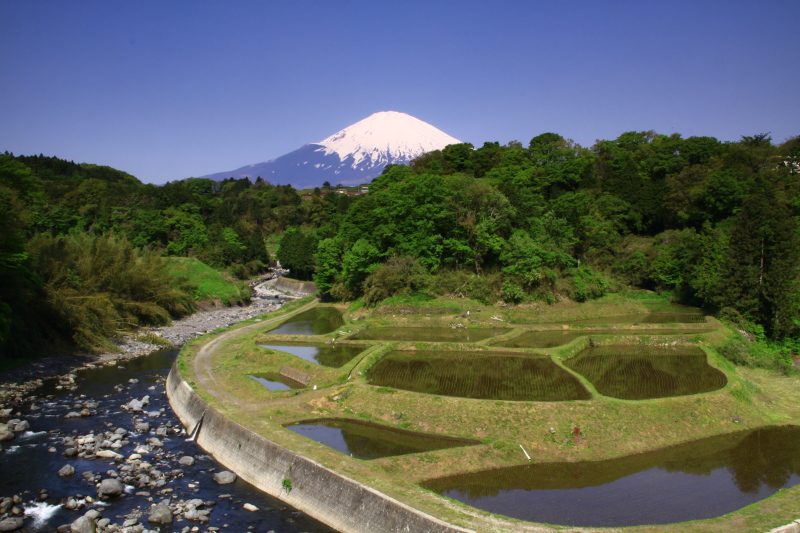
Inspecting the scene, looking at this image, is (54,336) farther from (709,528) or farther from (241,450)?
(709,528)

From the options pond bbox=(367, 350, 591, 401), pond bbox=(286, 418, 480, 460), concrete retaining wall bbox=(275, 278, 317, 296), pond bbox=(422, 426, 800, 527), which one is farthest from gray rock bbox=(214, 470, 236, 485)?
concrete retaining wall bbox=(275, 278, 317, 296)

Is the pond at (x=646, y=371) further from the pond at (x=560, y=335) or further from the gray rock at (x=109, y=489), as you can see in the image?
the gray rock at (x=109, y=489)

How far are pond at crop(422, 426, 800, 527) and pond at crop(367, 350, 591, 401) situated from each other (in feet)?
15.3

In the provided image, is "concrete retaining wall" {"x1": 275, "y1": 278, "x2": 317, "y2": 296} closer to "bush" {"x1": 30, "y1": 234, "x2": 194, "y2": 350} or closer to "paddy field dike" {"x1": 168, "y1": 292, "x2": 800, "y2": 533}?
"bush" {"x1": 30, "y1": 234, "x2": 194, "y2": 350}

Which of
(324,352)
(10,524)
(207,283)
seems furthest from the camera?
(207,283)

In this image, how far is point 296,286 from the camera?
69375 mm

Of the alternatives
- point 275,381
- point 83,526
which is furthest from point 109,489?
point 275,381

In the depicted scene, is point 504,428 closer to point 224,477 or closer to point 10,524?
point 224,477

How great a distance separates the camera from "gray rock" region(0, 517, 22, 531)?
1399 cm

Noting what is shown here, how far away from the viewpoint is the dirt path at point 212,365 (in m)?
22.6

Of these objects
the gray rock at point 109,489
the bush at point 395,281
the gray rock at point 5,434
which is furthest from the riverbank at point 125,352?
the bush at point 395,281

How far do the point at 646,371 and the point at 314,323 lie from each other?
24.9 meters

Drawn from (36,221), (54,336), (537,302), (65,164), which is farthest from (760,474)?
(65,164)

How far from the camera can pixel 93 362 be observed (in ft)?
103
